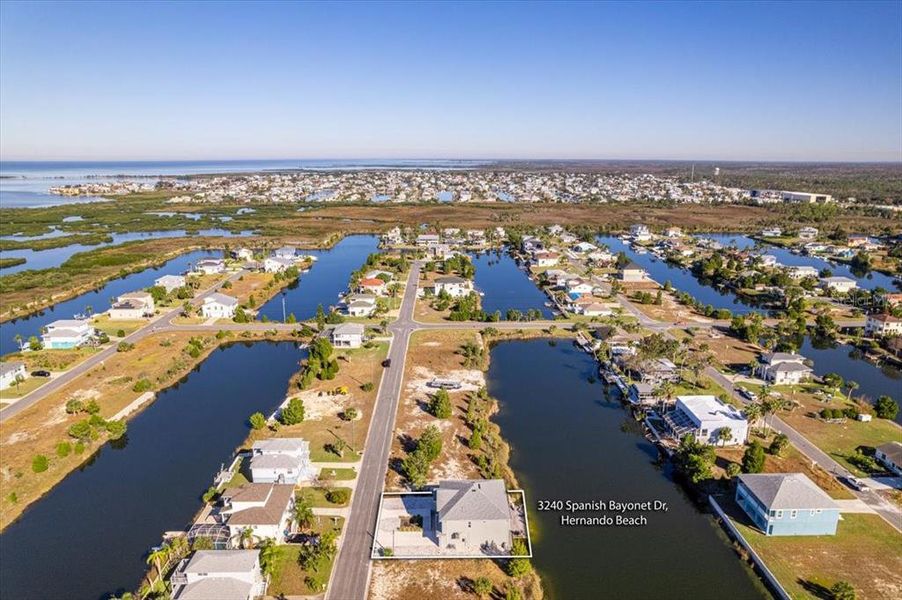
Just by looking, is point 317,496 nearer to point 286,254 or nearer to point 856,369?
point 856,369

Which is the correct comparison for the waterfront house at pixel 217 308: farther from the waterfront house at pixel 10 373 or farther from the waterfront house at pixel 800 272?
the waterfront house at pixel 800 272

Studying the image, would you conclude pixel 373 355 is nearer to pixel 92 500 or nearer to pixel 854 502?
pixel 92 500

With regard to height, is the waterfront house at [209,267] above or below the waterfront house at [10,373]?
above

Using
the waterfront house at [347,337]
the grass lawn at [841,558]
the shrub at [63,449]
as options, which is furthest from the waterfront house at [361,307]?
Result: the grass lawn at [841,558]

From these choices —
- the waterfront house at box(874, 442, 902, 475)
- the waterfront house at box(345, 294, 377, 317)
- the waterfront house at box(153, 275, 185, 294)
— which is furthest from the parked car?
the waterfront house at box(153, 275, 185, 294)

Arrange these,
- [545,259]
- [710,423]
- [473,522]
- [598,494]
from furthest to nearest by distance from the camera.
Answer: [545,259] → [710,423] → [598,494] → [473,522]

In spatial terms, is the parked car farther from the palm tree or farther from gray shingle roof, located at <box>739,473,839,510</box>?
the palm tree

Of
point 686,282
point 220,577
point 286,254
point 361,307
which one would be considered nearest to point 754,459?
point 220,577
